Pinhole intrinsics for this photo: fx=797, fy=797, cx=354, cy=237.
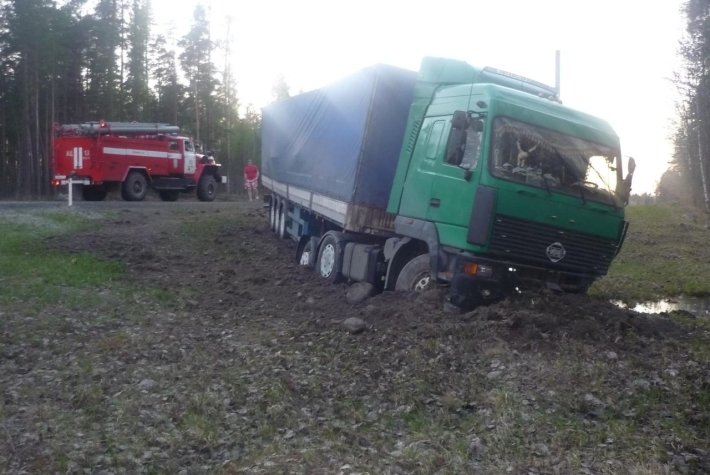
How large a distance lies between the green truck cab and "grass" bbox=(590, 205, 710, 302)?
12.9ft

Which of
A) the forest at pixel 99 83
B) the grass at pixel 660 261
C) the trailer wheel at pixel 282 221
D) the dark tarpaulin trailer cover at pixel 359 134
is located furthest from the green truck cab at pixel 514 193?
the forest at pixel 99 83

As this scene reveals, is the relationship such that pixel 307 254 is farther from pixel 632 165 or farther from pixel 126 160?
pixel 126 160

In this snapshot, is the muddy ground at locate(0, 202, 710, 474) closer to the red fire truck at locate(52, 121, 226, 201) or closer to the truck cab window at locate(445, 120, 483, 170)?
the truck cab window at locate(445, 120, 483, 170)

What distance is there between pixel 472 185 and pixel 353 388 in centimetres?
319

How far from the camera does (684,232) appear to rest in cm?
2420

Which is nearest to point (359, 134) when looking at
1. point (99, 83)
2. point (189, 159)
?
point (189, 159)

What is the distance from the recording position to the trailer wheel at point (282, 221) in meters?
18.7

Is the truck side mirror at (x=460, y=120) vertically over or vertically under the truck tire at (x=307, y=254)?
over

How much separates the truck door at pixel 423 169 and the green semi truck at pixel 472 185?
22 mm

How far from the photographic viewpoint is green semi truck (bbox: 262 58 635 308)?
32.2 feet

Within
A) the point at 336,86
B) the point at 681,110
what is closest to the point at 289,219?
the point at 336,86

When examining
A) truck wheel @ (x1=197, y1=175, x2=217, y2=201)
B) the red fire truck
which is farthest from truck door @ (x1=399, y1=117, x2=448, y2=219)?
truck wheel @ (x1=197, y1=175, x2=217, y2=201)

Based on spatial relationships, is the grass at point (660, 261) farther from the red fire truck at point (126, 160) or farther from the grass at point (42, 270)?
the red fire truck at point (126, 160)

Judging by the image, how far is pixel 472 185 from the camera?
980 centimetres
